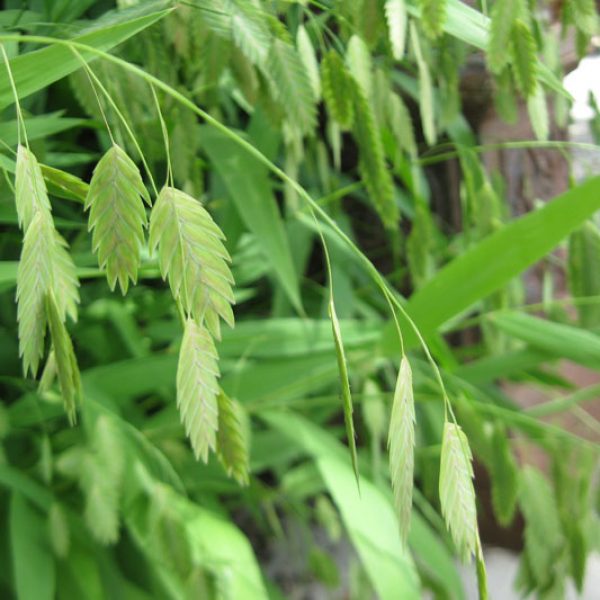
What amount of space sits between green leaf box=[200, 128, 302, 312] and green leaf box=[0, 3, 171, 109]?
0.99ft

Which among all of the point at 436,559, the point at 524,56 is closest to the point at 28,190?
the point at 524,56

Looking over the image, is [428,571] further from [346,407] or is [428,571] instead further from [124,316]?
[346,407]

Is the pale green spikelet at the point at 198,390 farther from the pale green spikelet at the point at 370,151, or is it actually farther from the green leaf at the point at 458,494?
the pale green spikelet at the point at 370,151

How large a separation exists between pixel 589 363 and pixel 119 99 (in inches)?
17.1

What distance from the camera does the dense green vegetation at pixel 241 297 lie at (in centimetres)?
29

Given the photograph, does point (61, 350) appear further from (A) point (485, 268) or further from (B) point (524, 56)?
(A) point (485, 268)

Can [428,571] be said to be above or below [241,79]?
below

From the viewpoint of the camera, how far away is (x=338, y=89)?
0.46 metres

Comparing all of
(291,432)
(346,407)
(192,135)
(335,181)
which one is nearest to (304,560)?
(291,432)

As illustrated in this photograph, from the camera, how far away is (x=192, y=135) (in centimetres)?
54

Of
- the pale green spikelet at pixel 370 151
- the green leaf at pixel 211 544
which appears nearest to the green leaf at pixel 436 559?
the green leaf at pixel 211 544

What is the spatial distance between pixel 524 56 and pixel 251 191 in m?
0.36

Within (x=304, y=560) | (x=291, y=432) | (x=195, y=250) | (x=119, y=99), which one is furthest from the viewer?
(x=304, y=560)

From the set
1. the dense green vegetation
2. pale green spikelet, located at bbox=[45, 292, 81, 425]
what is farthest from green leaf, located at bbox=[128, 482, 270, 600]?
pale green spikelet, located at bbox=[45, 292, 81, 425]
